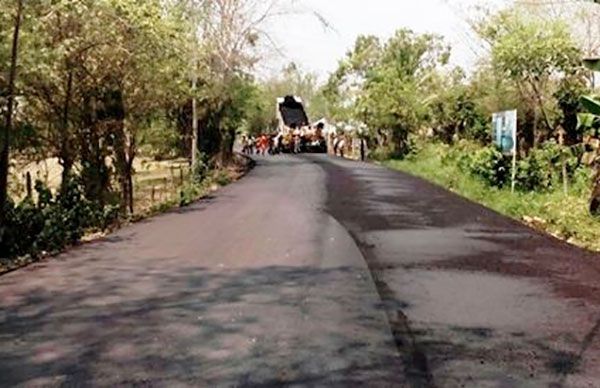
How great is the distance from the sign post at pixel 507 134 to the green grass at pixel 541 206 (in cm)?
91

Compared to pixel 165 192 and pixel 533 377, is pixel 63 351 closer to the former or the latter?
pixel 533 377

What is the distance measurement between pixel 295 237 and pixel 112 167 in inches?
326

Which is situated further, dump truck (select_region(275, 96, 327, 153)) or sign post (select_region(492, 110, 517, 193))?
dump truck (select_region(275, 96, 327, 153))

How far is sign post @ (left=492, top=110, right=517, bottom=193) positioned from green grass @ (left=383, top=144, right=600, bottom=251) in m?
0.91

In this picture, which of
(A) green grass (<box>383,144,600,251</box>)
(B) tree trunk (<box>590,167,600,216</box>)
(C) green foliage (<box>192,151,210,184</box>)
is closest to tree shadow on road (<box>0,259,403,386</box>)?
(A) green grass (<box>383,144,600,251</box>)

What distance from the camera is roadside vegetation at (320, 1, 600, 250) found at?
17.2 metres

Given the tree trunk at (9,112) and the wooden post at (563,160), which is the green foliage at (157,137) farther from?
the wooden post at (563,160)

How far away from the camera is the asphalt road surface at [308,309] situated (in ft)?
20.2

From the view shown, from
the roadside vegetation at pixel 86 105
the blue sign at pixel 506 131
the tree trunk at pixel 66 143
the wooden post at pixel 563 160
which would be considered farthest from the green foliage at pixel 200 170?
the wooden post at pixel 563 160

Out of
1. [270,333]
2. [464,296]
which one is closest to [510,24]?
[464,296]

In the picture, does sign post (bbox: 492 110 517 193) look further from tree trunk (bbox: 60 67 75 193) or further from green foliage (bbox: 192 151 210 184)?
tree trunk (bbox: 60 67 75 193)

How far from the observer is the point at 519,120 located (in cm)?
2856

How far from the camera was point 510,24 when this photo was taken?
28.3m

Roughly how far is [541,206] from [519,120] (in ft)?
40.4
